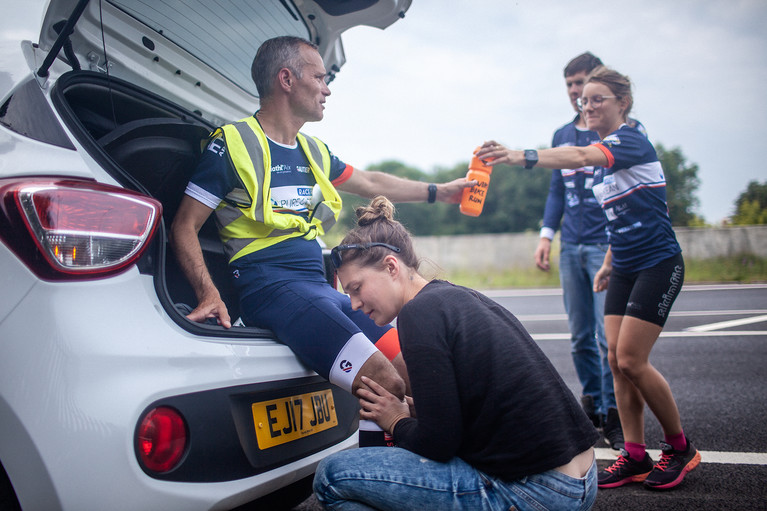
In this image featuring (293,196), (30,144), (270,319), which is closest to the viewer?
(30,144)

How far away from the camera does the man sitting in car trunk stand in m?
1.83

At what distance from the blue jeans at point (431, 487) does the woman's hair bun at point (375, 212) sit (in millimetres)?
766

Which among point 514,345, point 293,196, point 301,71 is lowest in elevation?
point 514,345

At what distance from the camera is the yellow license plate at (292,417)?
5.15 ft

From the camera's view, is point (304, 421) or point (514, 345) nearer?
point (514, 345)

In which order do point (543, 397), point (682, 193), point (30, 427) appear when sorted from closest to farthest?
point (30, 427), point (543, 397), point (682, 193)

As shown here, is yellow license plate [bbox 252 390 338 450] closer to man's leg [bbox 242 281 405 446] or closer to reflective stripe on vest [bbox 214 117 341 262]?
man's leg [bbox 242 281 405 446]

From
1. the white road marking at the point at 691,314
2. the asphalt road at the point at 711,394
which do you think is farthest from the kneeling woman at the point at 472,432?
the white road marking at the point at 691,314

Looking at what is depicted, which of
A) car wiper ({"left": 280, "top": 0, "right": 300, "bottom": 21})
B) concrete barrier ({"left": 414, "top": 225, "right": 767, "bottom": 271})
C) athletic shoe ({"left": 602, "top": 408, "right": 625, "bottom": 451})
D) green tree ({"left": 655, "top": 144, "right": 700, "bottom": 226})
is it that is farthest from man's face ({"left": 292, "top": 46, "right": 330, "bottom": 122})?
green tree ({"left": 655, "top": 144, "right": 700, "bottom": 226})

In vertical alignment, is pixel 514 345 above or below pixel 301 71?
below

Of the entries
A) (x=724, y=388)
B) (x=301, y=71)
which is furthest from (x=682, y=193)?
(x=301, y=71)

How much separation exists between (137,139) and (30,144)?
525mm

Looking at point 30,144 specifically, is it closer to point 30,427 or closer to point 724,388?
point 30,427

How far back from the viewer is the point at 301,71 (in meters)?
2.40
